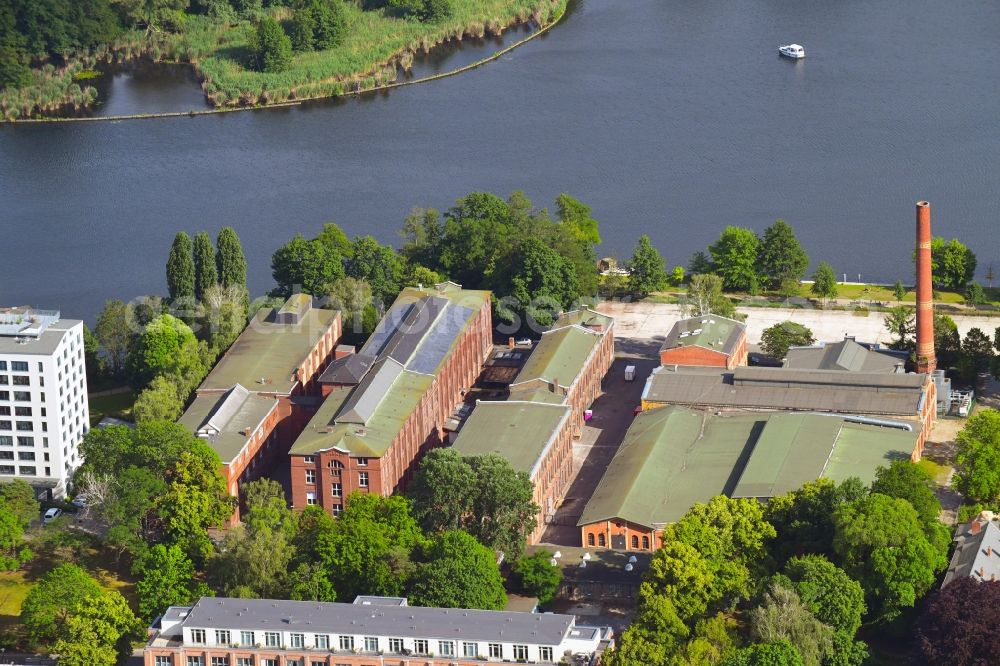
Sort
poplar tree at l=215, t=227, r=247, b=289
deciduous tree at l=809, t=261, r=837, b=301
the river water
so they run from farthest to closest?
the river water, deciduous tree at l=809, t=261, r=837, b=301, poplar tree at l=215, t=227, r=247, b=289

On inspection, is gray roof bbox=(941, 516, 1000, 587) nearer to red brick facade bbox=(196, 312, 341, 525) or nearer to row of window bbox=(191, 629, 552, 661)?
row of window bbox=(191, 629, 552, 661)

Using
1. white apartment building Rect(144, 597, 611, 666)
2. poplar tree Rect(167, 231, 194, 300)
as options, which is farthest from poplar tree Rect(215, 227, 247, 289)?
white apartment building Rect(144, 597, 611, 666)

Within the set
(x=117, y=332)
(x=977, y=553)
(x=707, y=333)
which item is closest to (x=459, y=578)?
(x=977, y=553)

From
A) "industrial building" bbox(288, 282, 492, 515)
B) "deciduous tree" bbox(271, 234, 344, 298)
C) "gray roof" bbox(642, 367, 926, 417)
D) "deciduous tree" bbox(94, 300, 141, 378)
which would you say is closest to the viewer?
"industrial building" bbox(288, 282, 492, 515)

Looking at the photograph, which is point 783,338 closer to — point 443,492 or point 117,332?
point 443,492

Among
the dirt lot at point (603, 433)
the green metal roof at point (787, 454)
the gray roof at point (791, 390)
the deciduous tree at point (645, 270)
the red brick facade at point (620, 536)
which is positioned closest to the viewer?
the red brick facade at point (620, 536)

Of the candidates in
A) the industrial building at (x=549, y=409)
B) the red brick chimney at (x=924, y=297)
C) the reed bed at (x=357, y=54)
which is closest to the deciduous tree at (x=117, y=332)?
the industrial building at (x=549, y=409)

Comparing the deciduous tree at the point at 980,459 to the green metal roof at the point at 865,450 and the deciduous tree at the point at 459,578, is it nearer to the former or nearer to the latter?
the green metal roof at the point at 865,450
